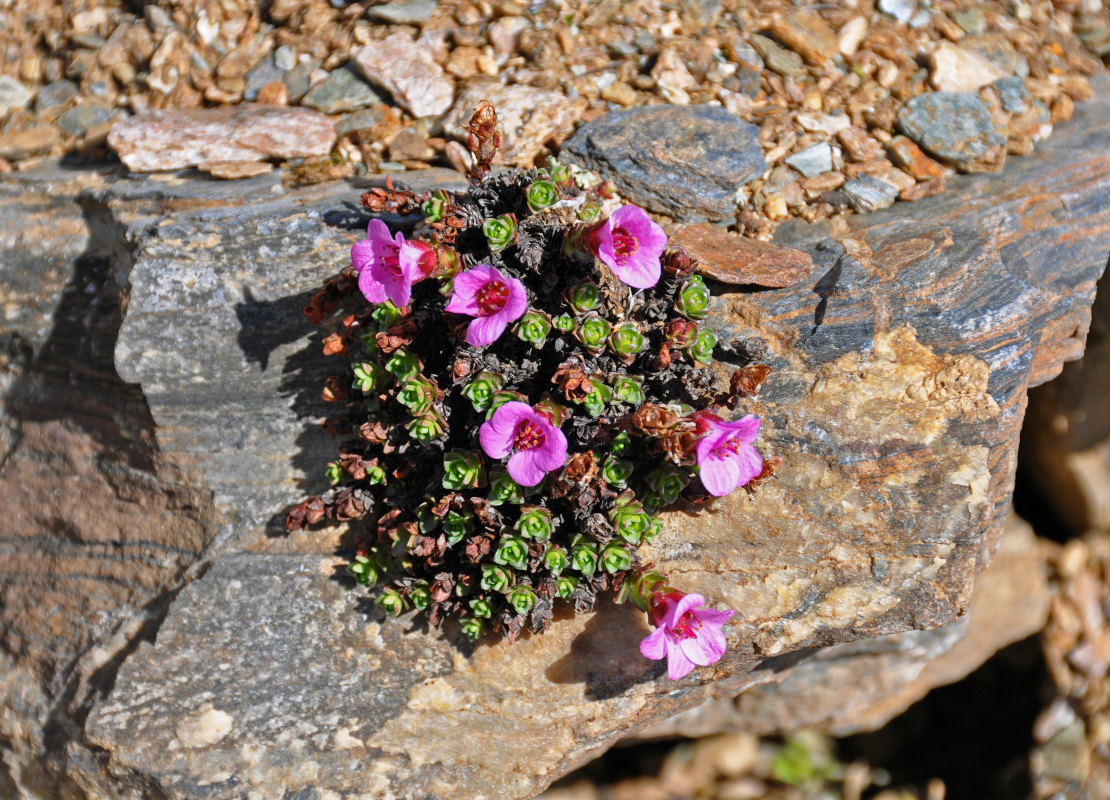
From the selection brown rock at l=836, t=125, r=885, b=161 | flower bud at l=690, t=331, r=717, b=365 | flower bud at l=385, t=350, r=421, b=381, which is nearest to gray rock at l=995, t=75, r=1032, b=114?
brown rock at l=836, t=125, r=885, b=161

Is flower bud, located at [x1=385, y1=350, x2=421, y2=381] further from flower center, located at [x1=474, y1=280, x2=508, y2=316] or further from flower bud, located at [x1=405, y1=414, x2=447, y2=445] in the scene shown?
flower center, located at [x1=474, y1=280, x2=508, y2=316]

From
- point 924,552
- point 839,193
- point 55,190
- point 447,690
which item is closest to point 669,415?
point 924,552

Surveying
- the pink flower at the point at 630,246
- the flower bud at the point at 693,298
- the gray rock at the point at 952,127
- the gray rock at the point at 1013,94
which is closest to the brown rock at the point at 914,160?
the gray rock at the point at 952,127

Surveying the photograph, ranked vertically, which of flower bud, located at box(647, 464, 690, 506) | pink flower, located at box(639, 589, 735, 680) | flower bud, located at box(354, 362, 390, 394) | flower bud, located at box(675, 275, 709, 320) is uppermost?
flower bud, located at box(675, 275, 709, 320)

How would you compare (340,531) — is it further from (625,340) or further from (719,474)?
(719,474)

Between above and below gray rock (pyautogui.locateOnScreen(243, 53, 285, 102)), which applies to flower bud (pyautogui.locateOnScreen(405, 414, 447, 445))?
below

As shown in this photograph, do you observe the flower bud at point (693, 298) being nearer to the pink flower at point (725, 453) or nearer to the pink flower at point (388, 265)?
the pink flower at point (725, 453)

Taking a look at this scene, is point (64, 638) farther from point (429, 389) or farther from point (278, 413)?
point (429, 389)
